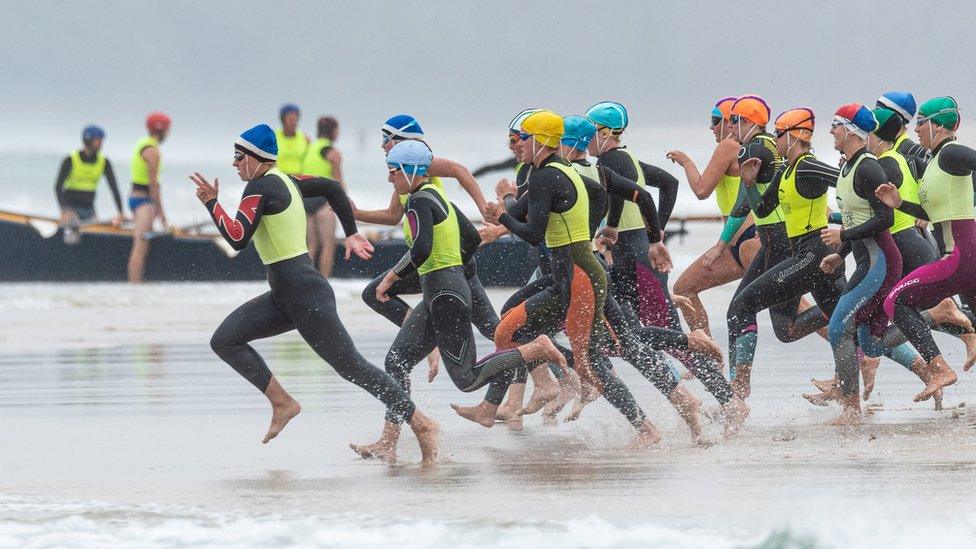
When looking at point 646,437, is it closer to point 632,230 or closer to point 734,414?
point 734,414

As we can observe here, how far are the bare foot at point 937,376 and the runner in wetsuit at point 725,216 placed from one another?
1503mm

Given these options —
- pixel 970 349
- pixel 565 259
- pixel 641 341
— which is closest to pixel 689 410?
pixel 641 341

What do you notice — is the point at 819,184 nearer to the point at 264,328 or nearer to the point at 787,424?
the point at 787,424

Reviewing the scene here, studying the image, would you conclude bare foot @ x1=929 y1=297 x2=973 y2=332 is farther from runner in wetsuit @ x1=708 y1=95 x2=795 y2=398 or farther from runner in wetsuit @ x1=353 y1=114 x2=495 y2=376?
runner in wetsuit @ x1=353 y1=114 x2=495 y2=376

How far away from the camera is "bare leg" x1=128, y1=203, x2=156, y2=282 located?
2294 centimetres

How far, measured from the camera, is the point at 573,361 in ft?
30.6

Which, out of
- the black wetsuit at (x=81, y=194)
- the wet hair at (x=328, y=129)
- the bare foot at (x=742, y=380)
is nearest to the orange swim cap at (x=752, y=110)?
the bare foot at (x=742, y=380)

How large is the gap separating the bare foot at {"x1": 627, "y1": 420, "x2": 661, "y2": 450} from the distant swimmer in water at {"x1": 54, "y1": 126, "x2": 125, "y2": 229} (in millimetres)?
15443

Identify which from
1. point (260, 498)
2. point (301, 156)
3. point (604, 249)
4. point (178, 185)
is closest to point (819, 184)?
point (604, 249)

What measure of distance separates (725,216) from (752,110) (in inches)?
56.0

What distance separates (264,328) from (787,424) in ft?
10.1

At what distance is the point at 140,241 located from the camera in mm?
23938

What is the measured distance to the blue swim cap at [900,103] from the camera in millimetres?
10070

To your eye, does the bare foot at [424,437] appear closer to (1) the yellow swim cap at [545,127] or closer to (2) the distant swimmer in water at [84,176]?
(1) the yellow swim cap at [545,127]
